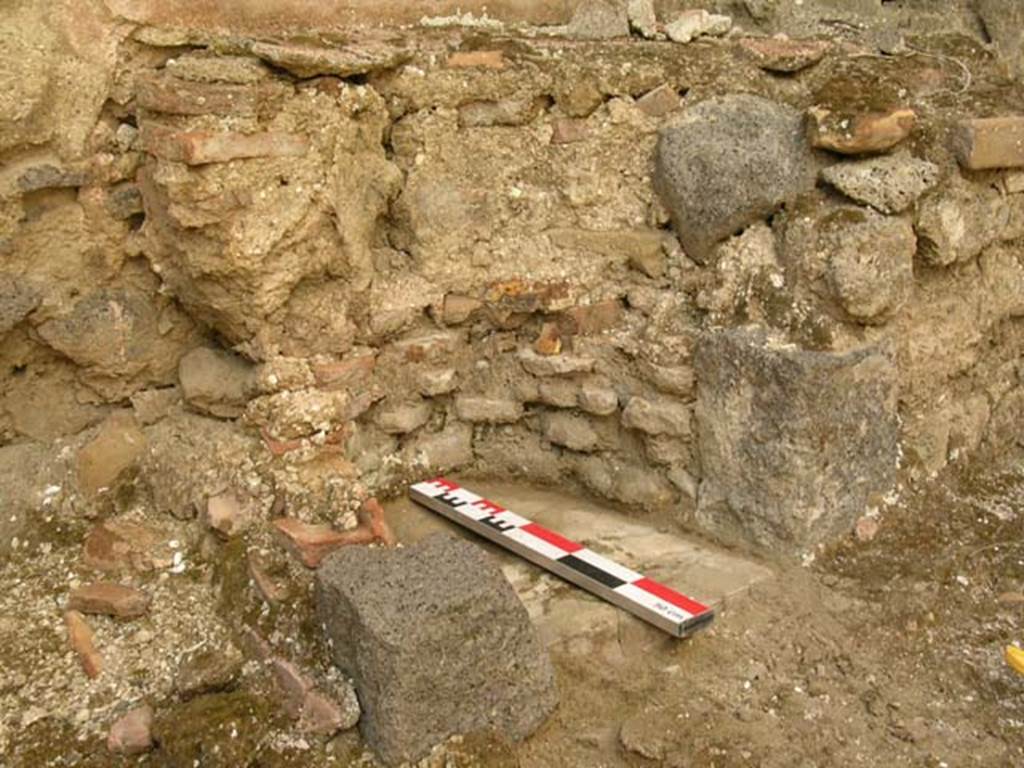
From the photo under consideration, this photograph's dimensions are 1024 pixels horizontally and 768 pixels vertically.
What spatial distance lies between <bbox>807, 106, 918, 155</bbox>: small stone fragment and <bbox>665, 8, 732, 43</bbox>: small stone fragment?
1.47 feet

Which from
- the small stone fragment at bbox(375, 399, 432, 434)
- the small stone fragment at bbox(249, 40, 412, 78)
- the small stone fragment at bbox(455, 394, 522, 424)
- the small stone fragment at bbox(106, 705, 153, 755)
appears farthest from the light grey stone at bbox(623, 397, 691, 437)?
the small stone fragment at bbox(106, 705, 153, 755)

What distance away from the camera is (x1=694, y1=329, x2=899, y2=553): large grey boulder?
257 cm

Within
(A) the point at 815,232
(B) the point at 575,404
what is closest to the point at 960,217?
(A) the point at 815,232

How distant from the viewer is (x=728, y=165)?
269 centimetres

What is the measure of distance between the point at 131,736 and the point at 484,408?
51.4 inches

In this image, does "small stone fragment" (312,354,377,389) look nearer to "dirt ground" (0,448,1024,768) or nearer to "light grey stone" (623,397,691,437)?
"dirt ground" (0,448,1024,768)

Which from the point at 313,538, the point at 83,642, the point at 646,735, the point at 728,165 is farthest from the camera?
the point at 728,165

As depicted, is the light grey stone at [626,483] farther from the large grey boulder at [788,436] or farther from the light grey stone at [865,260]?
the light grey stone at [865,260]

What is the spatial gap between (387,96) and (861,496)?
1.55 metres

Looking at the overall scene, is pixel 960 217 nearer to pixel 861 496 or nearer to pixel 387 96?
pixel 861 496

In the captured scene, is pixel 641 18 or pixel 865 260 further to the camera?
pixel 641 18

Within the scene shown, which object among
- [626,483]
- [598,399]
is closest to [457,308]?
[598,399]

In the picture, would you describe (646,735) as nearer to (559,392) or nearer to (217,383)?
(559,392)

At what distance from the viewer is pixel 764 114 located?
2.74 m
